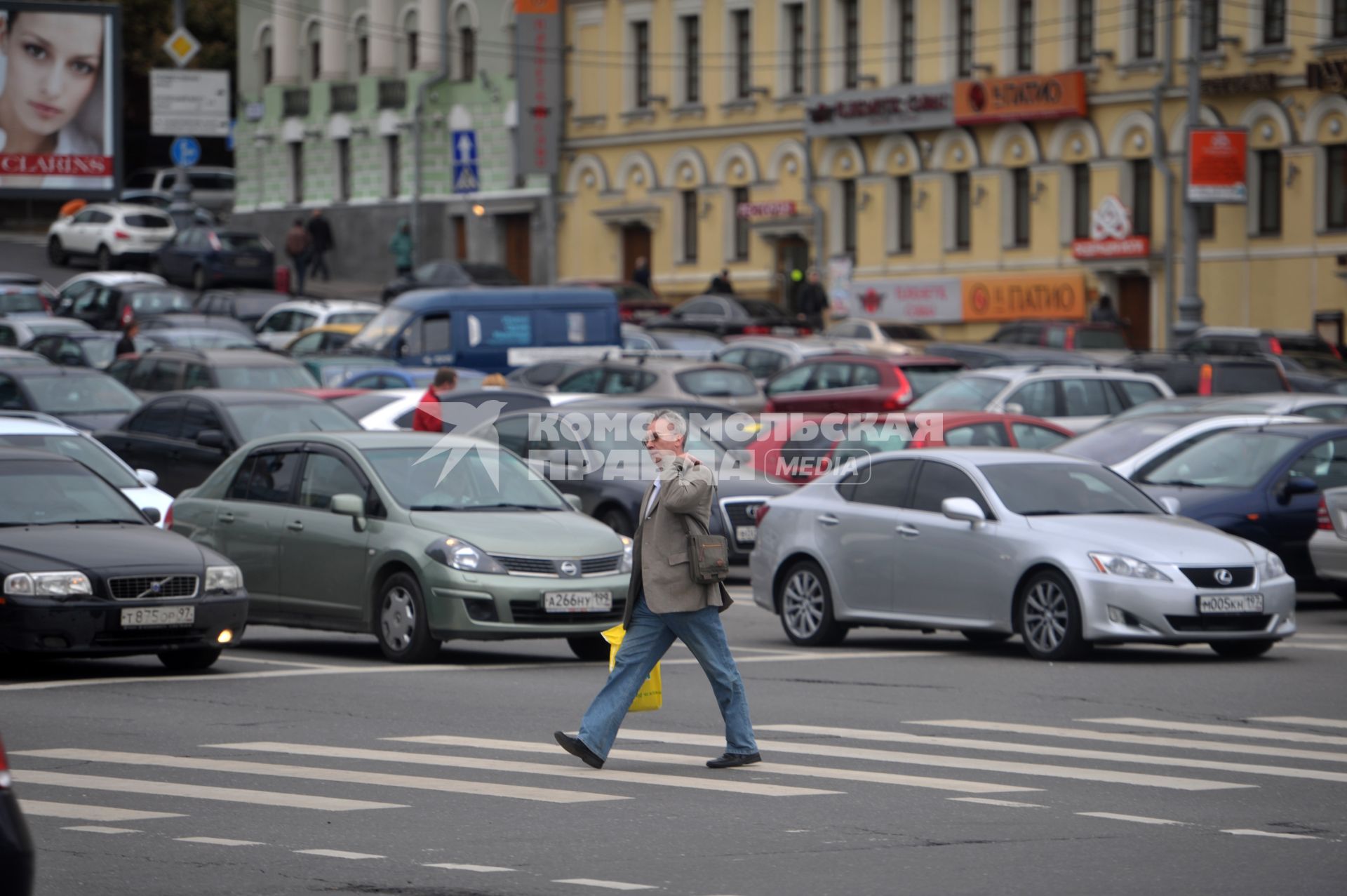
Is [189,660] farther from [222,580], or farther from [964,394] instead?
[964,394]

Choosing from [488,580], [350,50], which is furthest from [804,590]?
[350,50]

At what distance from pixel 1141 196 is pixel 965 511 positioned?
122ft

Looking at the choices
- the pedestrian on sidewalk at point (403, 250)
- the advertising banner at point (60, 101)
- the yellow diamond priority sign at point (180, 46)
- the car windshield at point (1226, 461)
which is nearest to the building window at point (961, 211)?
the pedestrian on sidewalk at point (403, 250)

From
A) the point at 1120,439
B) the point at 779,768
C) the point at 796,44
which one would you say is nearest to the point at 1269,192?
the point at 796,44

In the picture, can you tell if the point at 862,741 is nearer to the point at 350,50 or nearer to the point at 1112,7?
the point at 1112,7

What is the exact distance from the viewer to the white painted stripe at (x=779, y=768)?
10008 mm

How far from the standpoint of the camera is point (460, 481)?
634 inches

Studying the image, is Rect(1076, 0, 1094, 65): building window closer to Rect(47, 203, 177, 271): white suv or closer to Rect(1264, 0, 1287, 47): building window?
Rect(1264, 0, 1287, 47): building window

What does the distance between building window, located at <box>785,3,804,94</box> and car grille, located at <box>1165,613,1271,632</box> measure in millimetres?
44933

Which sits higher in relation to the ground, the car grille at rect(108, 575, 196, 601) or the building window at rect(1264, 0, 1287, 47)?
the building window at rect(1264, 0, 1287, 47)

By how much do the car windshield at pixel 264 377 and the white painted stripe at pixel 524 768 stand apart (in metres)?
17.2

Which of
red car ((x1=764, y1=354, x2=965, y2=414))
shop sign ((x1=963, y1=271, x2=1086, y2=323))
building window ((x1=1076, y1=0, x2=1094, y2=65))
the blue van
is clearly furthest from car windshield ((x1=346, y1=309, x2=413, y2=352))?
building window ((x1=1076, y1=0, x2=1094, y2=65))

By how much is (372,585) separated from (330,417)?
7.81 meters

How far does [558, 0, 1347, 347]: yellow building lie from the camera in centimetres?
4816
